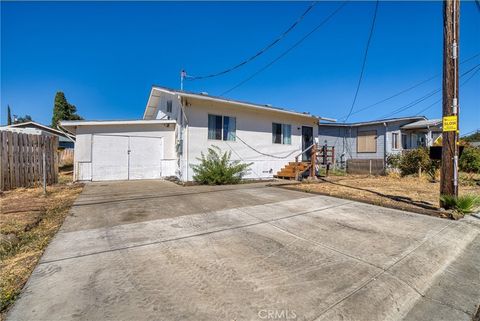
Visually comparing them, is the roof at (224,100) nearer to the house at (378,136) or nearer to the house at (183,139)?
the house at (183,139)

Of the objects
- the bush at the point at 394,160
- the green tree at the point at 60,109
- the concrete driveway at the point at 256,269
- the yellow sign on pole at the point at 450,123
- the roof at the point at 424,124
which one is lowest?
the concrete driveway at the point at 256,269

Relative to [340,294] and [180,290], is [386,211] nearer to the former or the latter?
[340,294]

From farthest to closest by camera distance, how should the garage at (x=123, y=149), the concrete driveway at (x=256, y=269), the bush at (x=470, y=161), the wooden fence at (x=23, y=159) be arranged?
the bush at (x=470, y=161), the garage at (x=123, y=149), the wooden fence at (x=23, y=159), the concrete driveway at (x=256, y=269)

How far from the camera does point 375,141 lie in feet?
59.4

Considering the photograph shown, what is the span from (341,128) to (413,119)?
5.01m

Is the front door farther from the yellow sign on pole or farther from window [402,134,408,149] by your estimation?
the yellow sign on pole

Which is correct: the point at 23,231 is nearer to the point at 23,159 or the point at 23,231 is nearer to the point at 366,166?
the point at 23,159

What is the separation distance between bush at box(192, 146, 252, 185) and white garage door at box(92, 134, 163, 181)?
3.09 meters

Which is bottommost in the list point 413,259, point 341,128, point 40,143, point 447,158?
point 413,259

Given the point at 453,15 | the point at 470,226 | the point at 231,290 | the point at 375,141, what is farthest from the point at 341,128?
the point at 231,290

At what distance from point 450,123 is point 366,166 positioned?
1286 cm

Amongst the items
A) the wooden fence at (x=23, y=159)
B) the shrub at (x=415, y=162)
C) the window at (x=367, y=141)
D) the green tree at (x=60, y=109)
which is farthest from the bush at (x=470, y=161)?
the green tree at (x=60, y=109)

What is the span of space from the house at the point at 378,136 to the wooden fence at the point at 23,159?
1721 centimetres

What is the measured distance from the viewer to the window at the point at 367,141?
59.6ft
